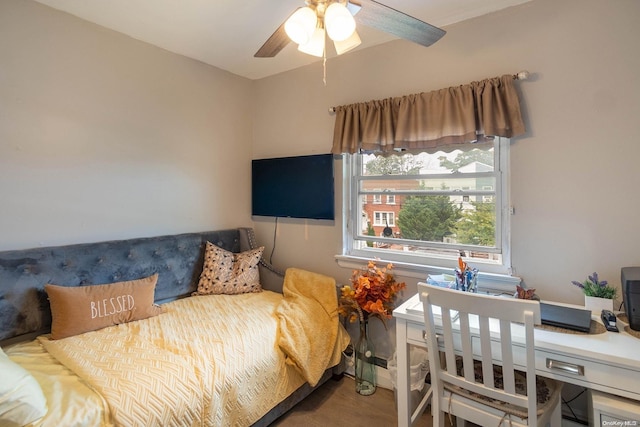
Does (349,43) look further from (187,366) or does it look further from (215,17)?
(187,366)

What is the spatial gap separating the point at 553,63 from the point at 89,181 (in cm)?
297

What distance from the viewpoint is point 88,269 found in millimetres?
2021

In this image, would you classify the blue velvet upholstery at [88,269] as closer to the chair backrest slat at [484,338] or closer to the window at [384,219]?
the window at [384,219]

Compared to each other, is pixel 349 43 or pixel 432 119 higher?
pixel 349 43

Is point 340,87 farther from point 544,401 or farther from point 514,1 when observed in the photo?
point 544,401

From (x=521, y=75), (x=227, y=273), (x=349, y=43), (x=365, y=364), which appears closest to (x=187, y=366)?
(x=227, y=273)

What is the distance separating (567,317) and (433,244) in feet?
2.89

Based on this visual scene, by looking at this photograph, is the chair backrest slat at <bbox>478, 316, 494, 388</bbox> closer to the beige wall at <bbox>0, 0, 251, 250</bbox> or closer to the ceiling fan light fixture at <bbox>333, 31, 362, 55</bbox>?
the ceiling fan light fixture at <bbox>333, 31, 362, 55</bbox>

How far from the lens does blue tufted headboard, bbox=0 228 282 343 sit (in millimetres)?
1752

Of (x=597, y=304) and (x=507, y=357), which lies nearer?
(x=507, y=357)

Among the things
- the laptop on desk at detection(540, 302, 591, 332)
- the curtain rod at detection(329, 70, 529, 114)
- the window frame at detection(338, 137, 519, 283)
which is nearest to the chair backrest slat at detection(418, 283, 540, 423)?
the laptop on desk at detection(540, 302, 591, 332)

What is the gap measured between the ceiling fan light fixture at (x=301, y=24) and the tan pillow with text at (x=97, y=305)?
181cm

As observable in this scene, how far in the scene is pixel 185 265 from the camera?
2539mm

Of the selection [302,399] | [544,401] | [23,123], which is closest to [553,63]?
[544,401]
